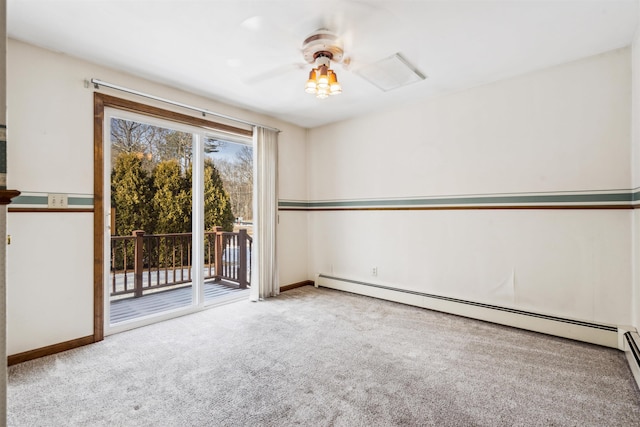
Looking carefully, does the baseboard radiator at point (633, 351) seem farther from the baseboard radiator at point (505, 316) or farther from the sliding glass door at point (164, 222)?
the sliding glass door at point (164, 222)

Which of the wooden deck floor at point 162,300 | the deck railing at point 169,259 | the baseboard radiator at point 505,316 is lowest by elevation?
the wooden deck floor at point 162,300

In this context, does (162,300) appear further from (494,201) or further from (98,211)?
(494,201)

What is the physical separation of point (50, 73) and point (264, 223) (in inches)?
98.4

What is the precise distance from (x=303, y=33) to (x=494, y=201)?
96.0 inches

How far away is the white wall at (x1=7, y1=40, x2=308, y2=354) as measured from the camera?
2.31 metres

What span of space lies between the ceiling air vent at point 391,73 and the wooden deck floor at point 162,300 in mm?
3085

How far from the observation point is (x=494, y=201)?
10.2 feet

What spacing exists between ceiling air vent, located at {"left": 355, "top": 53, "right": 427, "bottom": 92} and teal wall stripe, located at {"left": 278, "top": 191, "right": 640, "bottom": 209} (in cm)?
136

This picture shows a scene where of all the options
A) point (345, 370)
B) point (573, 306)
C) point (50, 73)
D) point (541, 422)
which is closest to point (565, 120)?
point (573, 306)

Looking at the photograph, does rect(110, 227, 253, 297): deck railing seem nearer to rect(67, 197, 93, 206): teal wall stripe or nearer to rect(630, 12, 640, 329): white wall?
rect(67, 197, 93, 206): teal wall stripe

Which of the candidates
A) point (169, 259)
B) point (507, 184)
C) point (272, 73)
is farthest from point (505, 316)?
point (169, 259)

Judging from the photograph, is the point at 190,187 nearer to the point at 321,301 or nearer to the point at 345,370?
the point at 321,301

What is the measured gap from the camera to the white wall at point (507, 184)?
8.30ft

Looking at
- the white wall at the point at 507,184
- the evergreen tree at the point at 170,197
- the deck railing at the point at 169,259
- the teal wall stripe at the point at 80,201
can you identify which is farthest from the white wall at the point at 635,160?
the teal wall stripe at the point at 80,201
